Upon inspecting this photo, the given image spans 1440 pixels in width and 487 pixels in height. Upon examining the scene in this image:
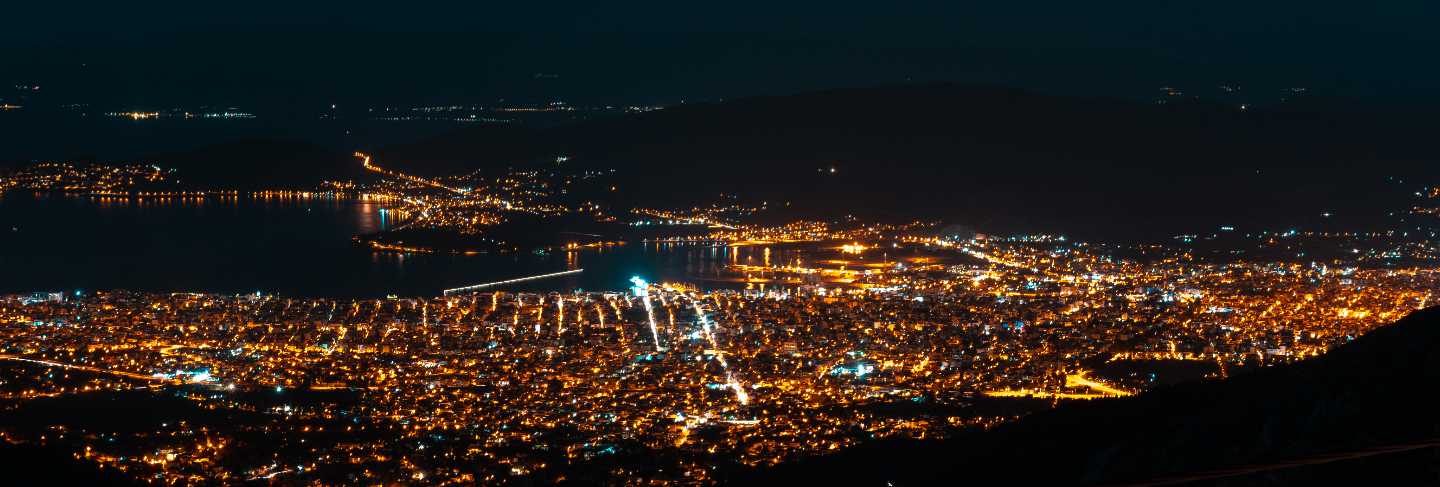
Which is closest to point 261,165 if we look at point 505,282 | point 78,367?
point 505,282

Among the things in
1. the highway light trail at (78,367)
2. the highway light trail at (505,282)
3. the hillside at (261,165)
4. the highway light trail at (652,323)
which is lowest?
the highway light trail at (78,367)

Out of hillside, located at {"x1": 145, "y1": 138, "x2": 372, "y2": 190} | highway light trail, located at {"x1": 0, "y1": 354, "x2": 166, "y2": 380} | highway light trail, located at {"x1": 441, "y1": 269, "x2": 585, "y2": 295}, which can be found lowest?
highway light trail, located at {"x1": 0, "y1": 354, "x2": 166, "y2": 380}

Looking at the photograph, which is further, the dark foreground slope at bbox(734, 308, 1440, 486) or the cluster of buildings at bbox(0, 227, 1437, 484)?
the cluster of buildings at bbox(0, 227, 1437, 484)

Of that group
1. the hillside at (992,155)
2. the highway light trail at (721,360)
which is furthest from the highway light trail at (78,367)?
the hillside at (992,155)

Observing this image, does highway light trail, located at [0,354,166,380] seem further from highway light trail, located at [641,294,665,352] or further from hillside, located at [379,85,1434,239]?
hillside, located at [379,85,1434,239]

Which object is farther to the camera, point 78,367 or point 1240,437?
point 78,367

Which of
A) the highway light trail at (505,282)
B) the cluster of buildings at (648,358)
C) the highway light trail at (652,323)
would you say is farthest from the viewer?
the highway light trail at (505,282)

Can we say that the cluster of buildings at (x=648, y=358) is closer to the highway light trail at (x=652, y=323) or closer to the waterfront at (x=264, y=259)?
the highway light trail at (x=652, y=323)

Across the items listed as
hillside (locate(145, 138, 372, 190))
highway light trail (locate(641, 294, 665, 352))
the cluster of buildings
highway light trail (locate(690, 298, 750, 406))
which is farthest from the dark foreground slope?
hillside (locate(145, 138, 372, 190))

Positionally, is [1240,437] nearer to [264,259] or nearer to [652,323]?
[652,323]
